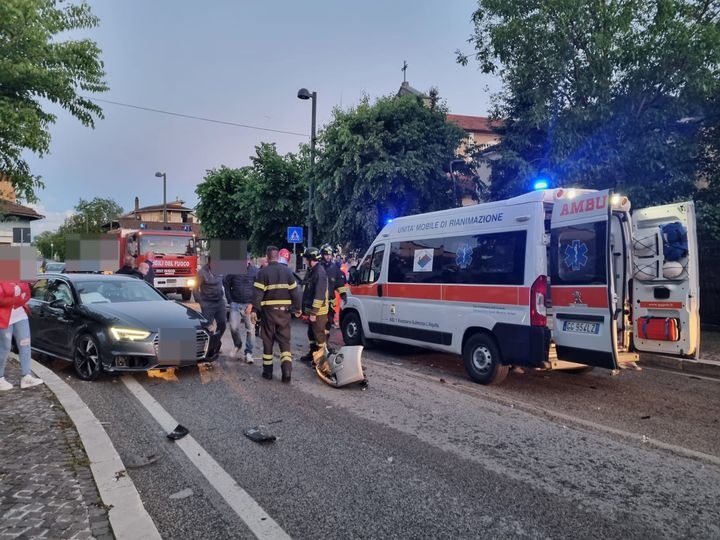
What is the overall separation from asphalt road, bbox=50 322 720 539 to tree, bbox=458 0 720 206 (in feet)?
18.6

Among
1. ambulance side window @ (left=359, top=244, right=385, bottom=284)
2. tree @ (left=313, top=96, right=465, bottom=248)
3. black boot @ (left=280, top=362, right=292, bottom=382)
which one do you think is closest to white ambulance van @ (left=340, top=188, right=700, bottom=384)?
ambulance side window @ (left=359, top=244, right=385, bottom=284)

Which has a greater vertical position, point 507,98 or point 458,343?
point 507,98

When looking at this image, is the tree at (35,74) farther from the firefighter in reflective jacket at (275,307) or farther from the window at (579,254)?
the window at (579,254)

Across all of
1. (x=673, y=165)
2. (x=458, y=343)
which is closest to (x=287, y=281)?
(x=458, y=343)

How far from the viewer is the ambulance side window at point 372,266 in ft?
30.9

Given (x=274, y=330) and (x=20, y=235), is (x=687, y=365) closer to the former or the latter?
(x=274, y=330)

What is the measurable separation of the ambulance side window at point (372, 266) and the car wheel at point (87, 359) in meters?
4.57

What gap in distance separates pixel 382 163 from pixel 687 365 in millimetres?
9266

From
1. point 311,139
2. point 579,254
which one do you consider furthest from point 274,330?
point 311,139

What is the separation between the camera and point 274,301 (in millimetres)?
7270

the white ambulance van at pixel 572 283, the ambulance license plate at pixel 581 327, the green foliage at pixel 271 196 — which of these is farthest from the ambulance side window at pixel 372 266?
the green foliage at pixel 271 196

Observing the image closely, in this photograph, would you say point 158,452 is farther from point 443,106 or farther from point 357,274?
point 443,106

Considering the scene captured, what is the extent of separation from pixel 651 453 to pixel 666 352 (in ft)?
7.21

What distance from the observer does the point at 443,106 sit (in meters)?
17.1
